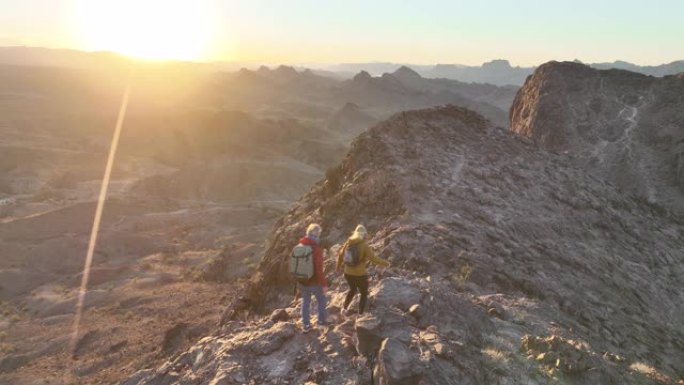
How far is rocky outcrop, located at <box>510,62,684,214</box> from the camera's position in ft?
109

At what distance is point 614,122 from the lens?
37.8 metres

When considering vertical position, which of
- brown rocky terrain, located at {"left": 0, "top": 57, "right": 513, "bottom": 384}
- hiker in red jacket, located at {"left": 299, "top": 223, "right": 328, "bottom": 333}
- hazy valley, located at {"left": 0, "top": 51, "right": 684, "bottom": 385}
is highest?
hiker in red jacket, located at {"left": 299, "top": 223, "right": 328, "bottom": 333}

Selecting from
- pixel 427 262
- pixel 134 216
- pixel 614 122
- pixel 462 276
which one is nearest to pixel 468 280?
pixel 462 276

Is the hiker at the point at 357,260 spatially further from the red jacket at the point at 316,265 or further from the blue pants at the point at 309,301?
the blue pants at the point at 309,301

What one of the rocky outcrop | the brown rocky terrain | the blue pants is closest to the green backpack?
the blue pants

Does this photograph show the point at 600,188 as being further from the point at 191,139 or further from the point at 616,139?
the point at 191,139

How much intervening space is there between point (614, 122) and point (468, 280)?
98.7 ft

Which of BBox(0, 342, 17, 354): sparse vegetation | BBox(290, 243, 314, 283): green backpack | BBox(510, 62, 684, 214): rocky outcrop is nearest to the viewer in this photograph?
BBox(290, 243, 314, 283): green backpack

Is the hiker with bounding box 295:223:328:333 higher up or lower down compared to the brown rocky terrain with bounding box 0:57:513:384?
higher up

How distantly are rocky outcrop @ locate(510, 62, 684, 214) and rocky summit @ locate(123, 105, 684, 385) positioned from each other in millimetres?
10615

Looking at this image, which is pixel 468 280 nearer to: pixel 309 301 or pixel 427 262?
pixel 427 262

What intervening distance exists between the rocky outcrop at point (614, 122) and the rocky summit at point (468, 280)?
10615 millimetres

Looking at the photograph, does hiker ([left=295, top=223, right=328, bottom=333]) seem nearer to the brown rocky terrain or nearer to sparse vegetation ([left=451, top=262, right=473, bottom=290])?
sparse vegetation ([left=451, top=262, right=473, bottom=290])

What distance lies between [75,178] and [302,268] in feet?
220
